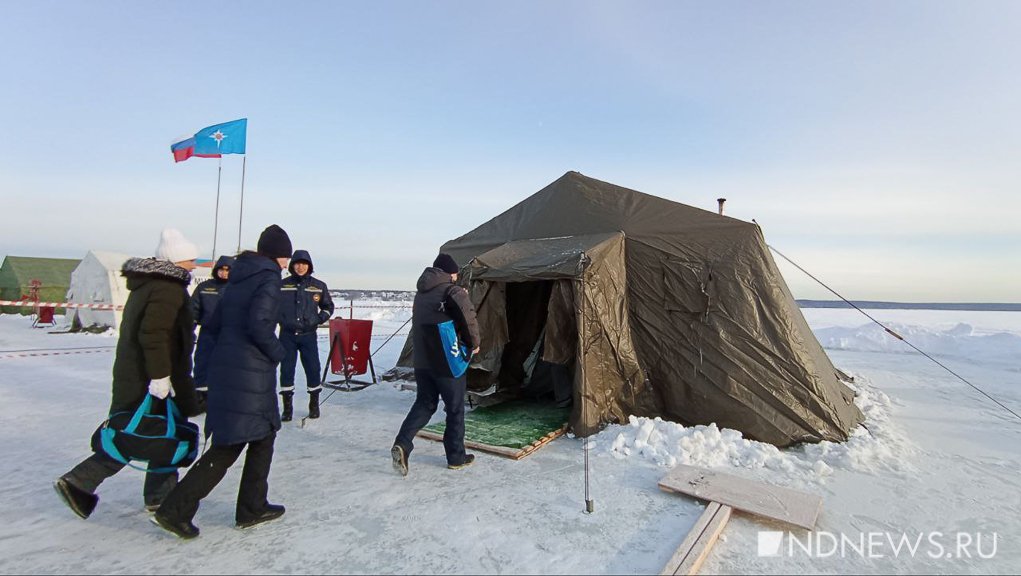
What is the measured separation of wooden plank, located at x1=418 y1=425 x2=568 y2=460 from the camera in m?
4.64

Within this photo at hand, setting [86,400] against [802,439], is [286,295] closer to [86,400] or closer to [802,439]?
[86,400]

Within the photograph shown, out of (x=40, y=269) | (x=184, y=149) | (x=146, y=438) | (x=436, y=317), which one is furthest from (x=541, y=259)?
(x=40, y=269)

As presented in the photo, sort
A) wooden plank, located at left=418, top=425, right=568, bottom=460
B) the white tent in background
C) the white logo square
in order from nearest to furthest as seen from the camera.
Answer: the white logo square, wooden plank, located at left=418, top=425, right=568, bottom=460, the white tent in background

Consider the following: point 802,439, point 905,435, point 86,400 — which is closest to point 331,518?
point 802,439

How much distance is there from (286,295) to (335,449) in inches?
74.3

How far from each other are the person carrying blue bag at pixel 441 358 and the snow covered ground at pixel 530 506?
26cm

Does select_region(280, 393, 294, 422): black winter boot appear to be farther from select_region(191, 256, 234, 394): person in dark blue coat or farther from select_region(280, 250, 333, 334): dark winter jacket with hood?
select_region(191, 256, 234, 394): person in dark blue coat

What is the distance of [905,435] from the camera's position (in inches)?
221

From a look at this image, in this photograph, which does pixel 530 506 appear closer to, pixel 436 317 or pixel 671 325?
pixel 436 317

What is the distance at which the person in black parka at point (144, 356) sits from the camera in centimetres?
301

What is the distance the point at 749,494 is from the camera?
3611 millimetres

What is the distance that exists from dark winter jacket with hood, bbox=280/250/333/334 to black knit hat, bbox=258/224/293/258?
231cm

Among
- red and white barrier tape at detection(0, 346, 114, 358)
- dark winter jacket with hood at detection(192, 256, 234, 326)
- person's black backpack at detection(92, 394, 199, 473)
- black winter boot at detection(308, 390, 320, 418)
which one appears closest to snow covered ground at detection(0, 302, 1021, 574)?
black winter boot at detection(308, 390, 320, 418)

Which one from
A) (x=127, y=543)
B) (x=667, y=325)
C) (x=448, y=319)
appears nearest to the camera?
(x=127, y=543)
